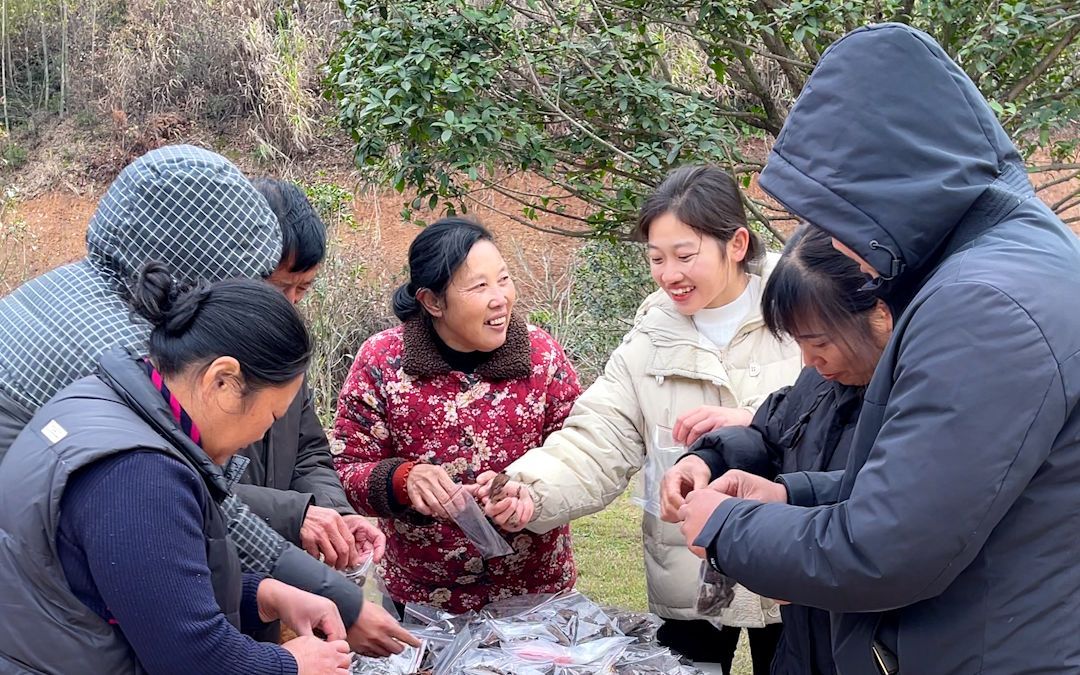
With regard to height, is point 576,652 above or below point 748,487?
below

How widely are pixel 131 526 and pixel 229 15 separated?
12937 mm

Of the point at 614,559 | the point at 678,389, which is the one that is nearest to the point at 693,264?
the point at 678,389

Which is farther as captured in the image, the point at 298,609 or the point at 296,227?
the point at 296,227

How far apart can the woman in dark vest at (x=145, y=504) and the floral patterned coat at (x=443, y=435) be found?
1.01 m

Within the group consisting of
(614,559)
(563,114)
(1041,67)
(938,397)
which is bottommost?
(614,559)

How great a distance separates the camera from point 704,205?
2551 mm

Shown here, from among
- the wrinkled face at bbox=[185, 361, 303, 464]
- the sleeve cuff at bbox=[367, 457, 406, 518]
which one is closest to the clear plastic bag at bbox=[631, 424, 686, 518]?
the sleeve cuff at bbox=[367, 457, 406, 518]

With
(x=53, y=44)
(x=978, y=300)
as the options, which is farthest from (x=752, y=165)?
(x=53, y=44)

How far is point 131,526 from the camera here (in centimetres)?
143

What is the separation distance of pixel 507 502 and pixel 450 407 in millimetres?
349

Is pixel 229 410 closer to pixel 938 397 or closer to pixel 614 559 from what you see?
pixel 938 397

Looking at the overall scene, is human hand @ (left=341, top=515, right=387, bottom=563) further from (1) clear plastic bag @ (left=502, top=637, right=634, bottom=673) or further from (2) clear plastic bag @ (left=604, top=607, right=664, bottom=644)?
(2) clear plastic bag @ (left=604, top=607, right=664, bottom=644)

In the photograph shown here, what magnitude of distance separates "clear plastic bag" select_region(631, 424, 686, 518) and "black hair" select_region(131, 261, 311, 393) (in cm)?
107

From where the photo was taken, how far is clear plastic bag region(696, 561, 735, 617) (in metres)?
2.19
